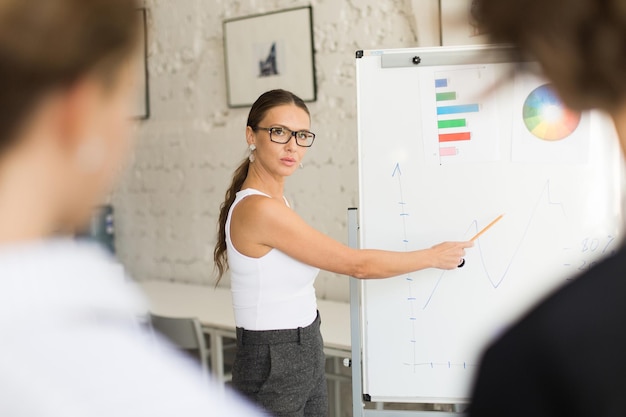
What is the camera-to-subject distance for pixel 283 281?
195 cm

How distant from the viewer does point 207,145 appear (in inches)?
156

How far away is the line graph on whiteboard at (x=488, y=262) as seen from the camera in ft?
6.42

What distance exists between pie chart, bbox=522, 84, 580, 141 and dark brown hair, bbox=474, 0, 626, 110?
4.91 feet

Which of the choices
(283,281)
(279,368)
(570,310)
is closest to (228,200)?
(283,281)

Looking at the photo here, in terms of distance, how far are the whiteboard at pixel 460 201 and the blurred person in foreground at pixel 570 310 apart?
57.0 inches

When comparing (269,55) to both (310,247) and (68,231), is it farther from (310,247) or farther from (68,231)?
(68,231)

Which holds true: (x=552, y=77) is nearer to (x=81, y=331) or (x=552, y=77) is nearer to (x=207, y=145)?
(x=81, y=331)

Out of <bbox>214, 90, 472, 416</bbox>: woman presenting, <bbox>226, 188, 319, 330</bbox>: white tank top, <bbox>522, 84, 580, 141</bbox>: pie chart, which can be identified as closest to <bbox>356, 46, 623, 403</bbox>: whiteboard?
<bbox>522, 84, 580, 141</bbox>: pie chart

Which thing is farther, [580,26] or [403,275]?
[403,275]

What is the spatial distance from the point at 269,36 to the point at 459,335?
2082 millimetres

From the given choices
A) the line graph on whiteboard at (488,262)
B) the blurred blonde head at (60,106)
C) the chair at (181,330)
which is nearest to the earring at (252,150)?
the line graph on whiteboard at (488,262)

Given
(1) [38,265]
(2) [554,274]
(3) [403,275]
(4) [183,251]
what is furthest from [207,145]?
(1) [38,265]

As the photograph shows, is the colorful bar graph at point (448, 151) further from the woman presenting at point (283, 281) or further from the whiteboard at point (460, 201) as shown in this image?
the woman presenting at point (283, 281)

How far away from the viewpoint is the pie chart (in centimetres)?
197
